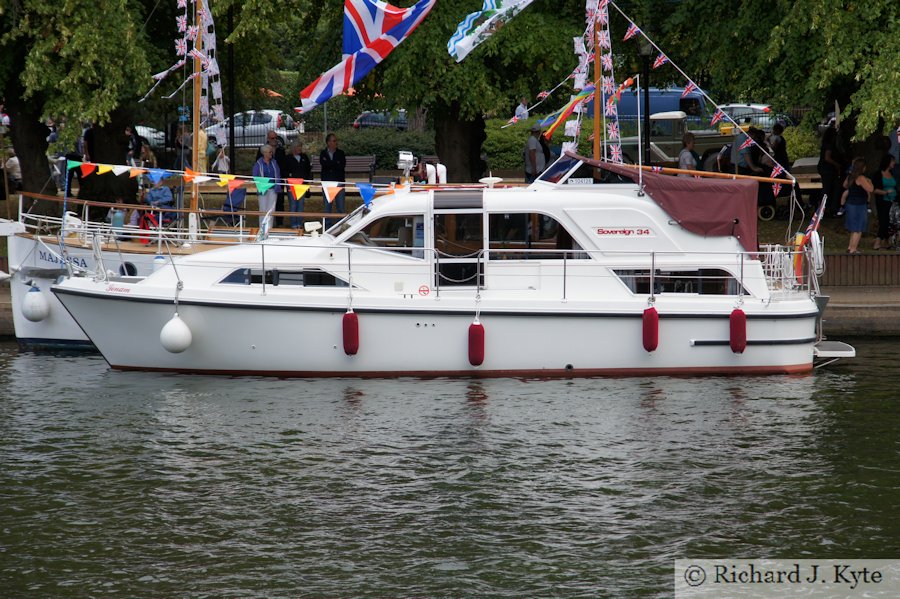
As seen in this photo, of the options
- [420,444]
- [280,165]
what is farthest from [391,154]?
[420,444]

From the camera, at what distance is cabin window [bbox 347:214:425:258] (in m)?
18.7

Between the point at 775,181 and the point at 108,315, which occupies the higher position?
the point at 775,181

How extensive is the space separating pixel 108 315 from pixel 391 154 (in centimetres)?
2390

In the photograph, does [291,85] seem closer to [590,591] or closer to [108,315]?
[108,315]

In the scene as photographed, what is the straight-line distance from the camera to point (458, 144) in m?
28.0

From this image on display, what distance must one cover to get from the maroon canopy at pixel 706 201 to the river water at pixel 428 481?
2.14 m

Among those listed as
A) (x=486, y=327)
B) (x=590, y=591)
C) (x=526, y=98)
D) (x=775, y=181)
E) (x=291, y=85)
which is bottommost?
(x=590, y=591)

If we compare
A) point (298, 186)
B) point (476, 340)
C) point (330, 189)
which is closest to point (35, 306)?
point (298, 186)

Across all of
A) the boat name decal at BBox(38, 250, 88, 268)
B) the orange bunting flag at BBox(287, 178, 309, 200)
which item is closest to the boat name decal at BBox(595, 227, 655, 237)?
the orange bunting flag at BBox(287, 178, 309, 200)

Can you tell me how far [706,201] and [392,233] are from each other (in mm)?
4464

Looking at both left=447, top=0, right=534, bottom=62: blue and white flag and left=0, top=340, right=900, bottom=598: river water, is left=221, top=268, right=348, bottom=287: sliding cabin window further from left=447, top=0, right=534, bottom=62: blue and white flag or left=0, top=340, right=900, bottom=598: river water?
left=447, top=0, right=534, bottom=62: blue and white flag

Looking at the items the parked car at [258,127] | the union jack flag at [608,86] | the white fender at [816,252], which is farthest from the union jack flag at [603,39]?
the parked car at [258,127]

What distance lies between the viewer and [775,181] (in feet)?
61.6

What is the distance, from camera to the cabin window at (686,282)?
18.5m
